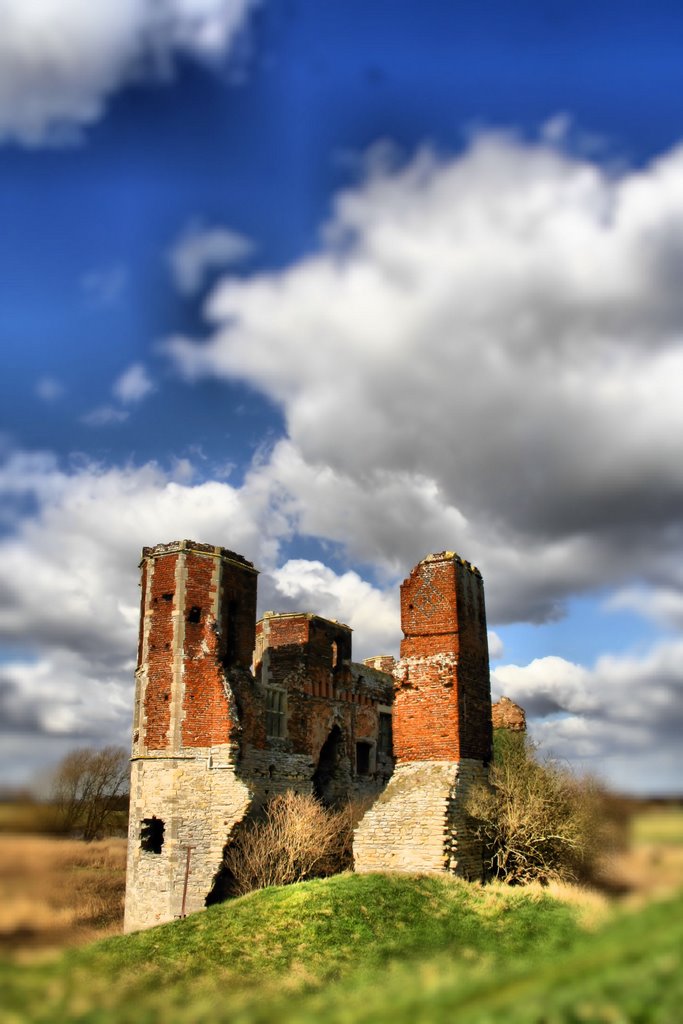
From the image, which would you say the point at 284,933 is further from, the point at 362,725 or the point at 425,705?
the point at 362,725

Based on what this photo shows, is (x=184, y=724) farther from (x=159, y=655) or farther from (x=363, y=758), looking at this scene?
(x=363, y=758)

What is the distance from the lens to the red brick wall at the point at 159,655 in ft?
71.6

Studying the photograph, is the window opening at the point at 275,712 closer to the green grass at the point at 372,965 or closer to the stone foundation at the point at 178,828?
the stone foundation at the point at 178,828

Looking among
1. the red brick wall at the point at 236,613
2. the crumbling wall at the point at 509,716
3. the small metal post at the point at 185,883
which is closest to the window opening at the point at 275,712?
the red brick wall at the point at 236,613

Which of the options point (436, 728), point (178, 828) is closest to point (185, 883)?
point (178, 828)

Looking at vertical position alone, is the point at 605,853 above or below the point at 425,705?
below

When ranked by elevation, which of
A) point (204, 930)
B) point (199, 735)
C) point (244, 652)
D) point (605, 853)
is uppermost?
point (244, 652)

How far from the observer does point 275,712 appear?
2572 cm

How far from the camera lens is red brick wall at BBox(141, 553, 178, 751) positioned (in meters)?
21.8

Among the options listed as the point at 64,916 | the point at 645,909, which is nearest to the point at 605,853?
the point at 645,909

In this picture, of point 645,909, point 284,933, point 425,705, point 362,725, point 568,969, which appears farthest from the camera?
point 362,725

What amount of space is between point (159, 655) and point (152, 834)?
4.74 meters

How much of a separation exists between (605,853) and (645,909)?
9.79m

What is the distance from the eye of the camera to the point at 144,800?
69.8 ft
